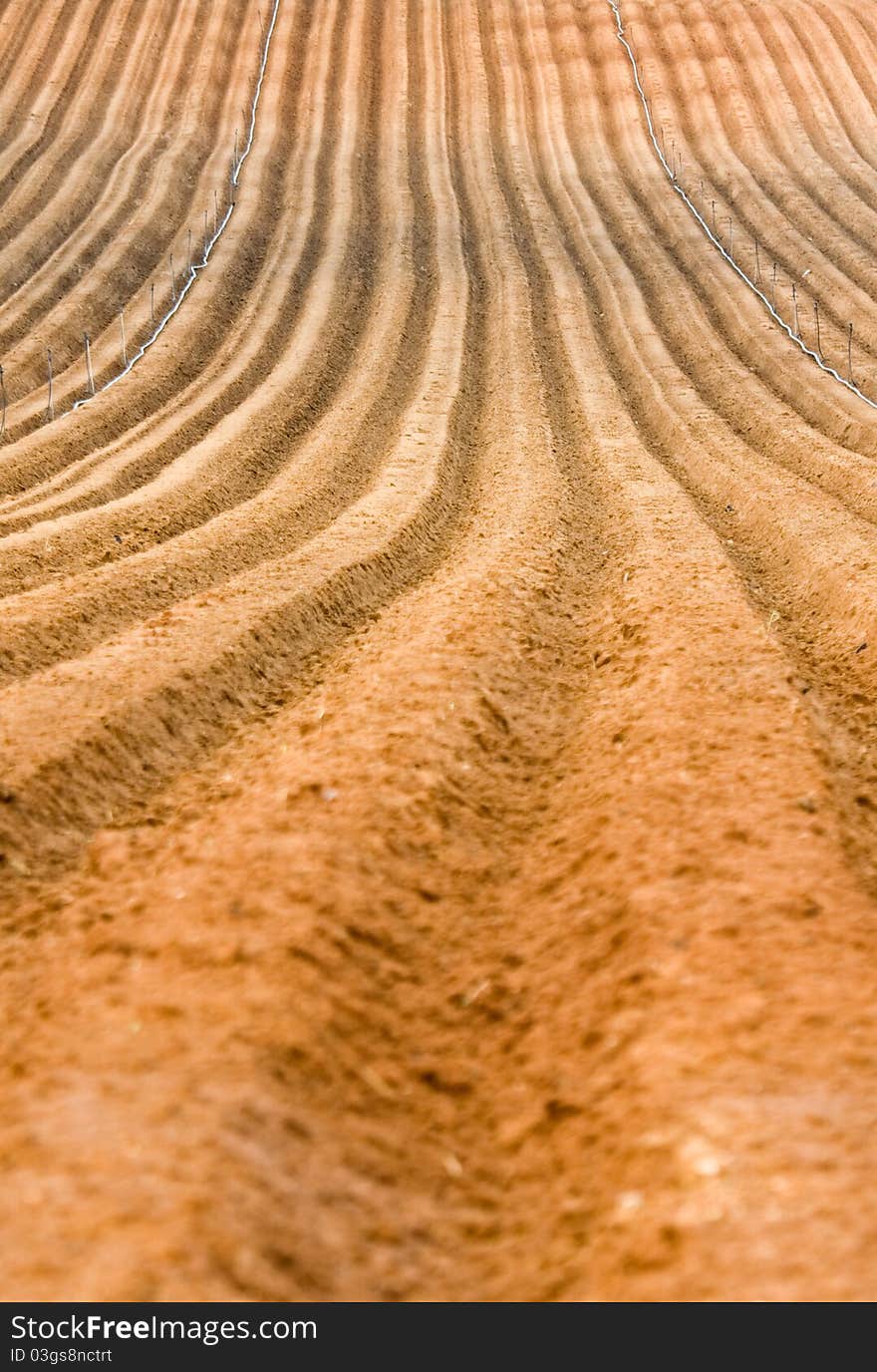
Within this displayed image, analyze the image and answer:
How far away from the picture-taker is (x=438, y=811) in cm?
453

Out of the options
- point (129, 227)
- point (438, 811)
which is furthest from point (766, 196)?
point (438, 811)

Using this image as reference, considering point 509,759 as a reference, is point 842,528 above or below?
above

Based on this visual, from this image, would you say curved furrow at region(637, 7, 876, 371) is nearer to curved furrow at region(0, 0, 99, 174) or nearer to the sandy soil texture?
the sandy soil texture

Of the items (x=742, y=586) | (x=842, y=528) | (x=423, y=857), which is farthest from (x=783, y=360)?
(x=423, y=857)

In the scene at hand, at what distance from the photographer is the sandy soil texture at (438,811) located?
2613 millimetres

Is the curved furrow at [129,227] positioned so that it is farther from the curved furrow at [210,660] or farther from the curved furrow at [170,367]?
the curved furrow at [210,660]

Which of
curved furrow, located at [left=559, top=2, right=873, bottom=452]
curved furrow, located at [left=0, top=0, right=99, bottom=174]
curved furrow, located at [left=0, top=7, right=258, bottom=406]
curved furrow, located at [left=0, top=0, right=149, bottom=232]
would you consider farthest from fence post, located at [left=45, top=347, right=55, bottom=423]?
curved furrow, located at [left=559, top=2, right=873, bottom=452]

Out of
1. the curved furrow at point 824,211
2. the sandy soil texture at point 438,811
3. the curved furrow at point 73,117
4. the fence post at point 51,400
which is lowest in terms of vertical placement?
the sandy soil texture at point 438,811

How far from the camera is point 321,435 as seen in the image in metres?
11.1

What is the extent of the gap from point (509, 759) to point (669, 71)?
2548 cm

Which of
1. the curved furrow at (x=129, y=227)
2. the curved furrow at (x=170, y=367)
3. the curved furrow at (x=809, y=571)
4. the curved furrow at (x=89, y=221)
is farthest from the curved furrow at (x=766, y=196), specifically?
the curved furrow at (x=89, y=221)

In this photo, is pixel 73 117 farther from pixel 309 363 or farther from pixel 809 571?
pixel 809 571
